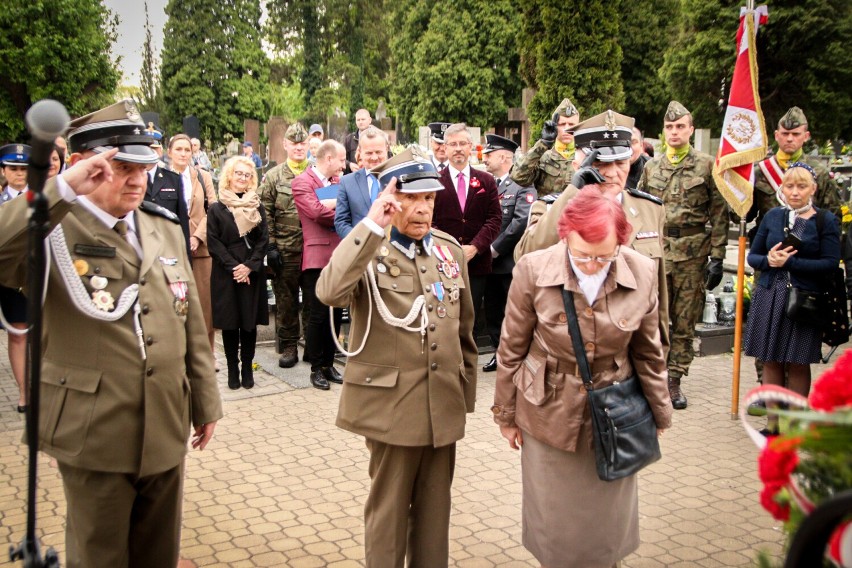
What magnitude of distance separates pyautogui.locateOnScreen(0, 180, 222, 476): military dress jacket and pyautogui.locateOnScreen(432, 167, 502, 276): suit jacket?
4813 mm

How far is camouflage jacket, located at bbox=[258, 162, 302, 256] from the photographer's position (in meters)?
8.66

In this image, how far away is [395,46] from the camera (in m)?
47.1

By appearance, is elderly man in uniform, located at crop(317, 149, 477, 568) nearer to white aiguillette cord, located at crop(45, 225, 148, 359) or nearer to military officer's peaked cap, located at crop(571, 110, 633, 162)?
white aiguillette cord, located at crop(45, 225, 148, 359)

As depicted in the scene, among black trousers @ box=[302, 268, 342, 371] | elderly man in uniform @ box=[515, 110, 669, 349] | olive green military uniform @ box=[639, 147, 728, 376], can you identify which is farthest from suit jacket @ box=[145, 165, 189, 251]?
olive green military uniform @ box=[639, 147, 728, 376]

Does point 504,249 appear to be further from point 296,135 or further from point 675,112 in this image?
point 296,135

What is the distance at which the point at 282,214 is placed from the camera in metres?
8.70

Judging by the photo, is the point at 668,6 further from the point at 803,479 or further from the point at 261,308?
the point at 803,479

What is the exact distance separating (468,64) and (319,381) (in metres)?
34.6

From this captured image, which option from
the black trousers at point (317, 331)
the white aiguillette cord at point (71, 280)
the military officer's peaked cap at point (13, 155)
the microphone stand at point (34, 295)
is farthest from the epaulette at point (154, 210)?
the military officer's peaked cap at point (13, 155)

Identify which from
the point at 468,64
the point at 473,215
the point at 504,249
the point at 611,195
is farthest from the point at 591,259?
the point at 468,64

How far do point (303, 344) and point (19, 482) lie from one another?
390 cm

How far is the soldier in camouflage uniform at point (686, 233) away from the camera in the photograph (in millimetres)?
7398

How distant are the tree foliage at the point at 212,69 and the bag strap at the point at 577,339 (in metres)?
47.7

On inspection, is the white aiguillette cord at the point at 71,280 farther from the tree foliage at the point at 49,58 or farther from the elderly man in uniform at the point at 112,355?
the tree foliage at the point at 49,58
